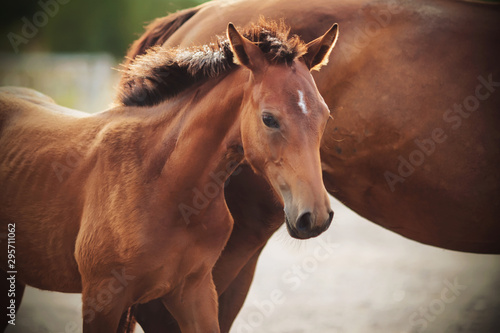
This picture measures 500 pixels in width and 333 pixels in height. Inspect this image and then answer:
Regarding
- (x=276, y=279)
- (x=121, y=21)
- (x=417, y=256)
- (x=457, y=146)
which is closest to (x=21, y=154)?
(x=457, y=146)

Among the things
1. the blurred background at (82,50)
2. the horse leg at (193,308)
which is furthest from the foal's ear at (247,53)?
the blurred background at (82,50)

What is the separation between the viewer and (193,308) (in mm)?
2736

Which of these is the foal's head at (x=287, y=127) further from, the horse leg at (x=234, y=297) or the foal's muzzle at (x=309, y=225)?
the horse leg at (x=234, y=297)

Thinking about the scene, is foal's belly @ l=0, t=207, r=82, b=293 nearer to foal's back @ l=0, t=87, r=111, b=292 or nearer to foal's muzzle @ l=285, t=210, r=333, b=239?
foal's back @ l=0, t=87, r=111, b=292

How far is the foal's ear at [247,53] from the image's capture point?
2371 mm

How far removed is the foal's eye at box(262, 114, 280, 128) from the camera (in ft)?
7.47

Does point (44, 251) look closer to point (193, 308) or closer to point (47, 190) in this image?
point (47, 190)

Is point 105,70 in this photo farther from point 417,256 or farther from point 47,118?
point 47,118

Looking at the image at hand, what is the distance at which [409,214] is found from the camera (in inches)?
124

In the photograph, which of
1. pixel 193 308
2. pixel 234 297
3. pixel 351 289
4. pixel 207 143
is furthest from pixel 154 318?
pixel 351 289

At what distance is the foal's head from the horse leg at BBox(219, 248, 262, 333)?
5.14 ft

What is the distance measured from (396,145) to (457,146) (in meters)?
0.32

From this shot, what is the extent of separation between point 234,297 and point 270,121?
1.89m

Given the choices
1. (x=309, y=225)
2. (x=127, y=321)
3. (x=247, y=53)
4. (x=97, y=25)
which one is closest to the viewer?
(x=309, y=225)
